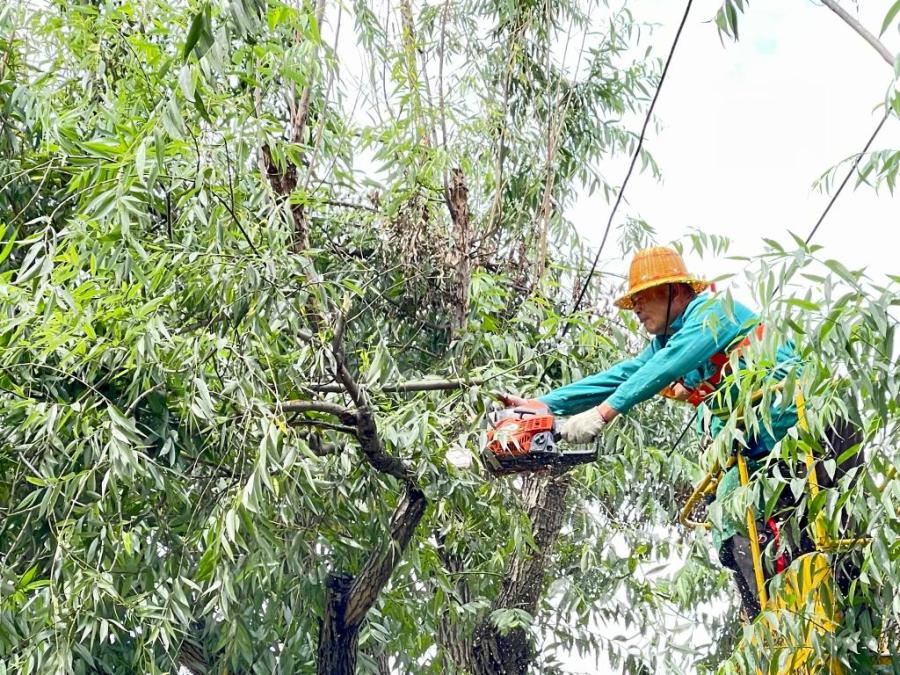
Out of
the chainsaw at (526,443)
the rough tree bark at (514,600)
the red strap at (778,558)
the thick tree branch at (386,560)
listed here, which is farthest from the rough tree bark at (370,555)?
the red strap at (778,558)

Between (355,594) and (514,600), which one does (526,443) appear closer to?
(355,594)

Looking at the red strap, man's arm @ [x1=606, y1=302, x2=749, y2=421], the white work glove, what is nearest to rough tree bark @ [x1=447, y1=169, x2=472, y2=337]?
the white work glove

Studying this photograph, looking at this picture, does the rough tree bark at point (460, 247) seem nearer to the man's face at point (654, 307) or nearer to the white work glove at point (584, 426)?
the man's face at point (654, 307)

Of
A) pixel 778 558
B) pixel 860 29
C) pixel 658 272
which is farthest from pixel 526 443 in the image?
pixel 860 29

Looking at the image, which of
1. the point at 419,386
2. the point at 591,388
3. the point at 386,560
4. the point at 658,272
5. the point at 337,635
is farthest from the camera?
the point at 337,635

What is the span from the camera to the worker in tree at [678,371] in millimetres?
3502

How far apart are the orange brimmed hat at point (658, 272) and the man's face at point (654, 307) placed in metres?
0.03

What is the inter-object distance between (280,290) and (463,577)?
6.45ft

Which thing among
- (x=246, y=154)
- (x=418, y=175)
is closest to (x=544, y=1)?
(x=418, y=175)

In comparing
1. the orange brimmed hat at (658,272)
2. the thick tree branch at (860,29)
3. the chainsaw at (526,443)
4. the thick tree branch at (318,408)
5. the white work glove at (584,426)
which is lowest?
the thick tree branch at (318,408)

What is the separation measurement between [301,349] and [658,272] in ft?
3.88

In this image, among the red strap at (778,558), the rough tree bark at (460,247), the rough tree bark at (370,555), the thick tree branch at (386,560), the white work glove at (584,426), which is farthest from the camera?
the rough tree bark at (460,247)

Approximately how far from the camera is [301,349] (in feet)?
14.0

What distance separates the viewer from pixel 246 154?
13.1ft
